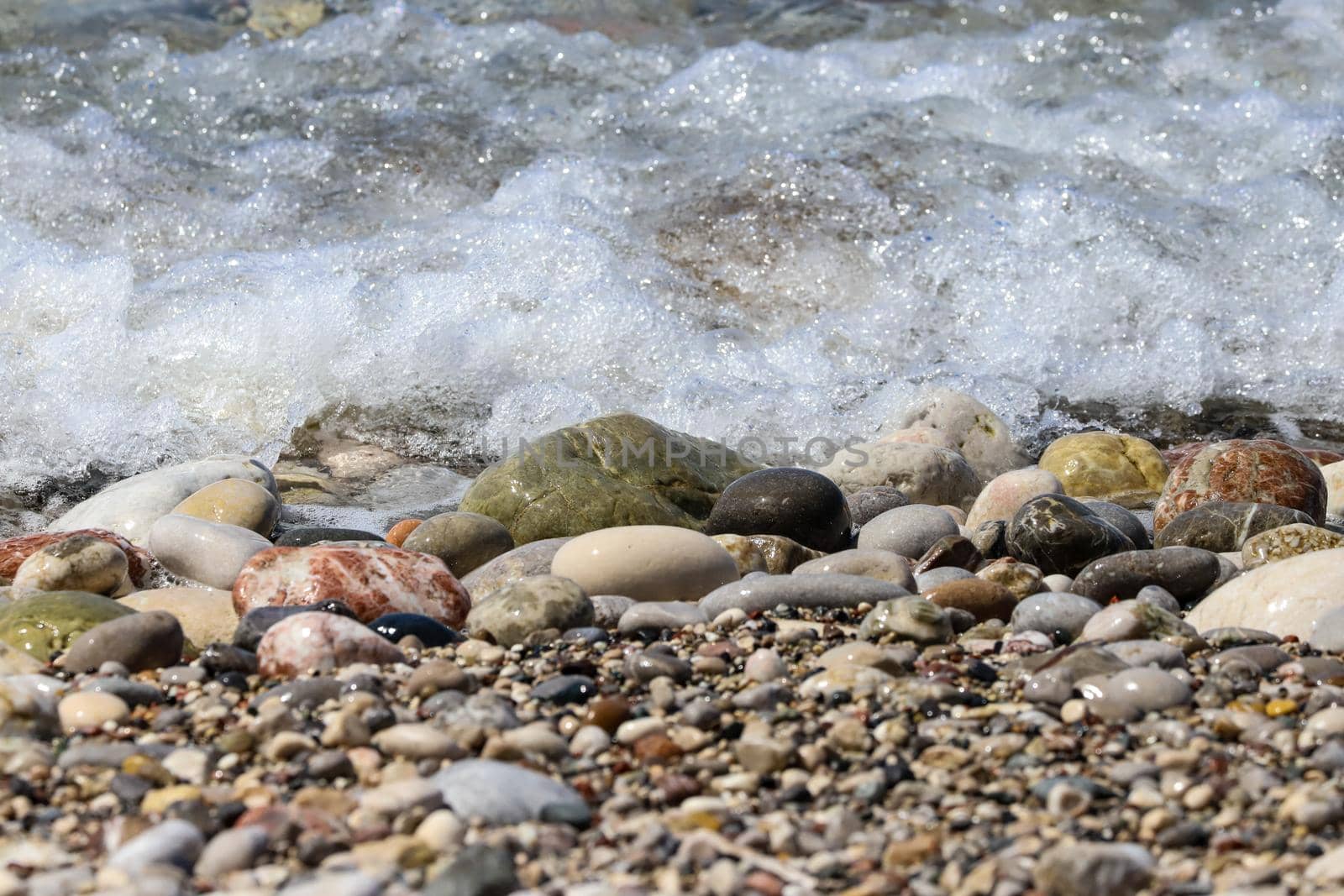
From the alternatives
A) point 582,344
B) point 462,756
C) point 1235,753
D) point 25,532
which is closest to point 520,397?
point 582,344

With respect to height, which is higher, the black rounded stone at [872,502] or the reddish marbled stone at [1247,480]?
the reddish marbled stone at [1247,480]

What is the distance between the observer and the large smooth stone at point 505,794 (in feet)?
5.70

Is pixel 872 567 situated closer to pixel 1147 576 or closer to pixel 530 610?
pixel 1147 576

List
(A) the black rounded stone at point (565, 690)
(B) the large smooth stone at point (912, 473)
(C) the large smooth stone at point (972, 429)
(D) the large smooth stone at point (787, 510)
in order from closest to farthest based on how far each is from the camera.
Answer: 1. (A) the black rounded stone at point (565, 690)
2. (D) the large smooth stone at point (787, 510)
3. (B) the large smooth stone at point (912, 473)
4. (C) the large smooth stone at point (972, 429)

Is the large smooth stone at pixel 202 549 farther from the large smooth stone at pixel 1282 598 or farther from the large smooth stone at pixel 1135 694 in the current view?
the large smooth stone at pixel 1282 598

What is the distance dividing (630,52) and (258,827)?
7679 millimetres

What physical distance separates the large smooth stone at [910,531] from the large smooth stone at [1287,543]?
0.74 meters

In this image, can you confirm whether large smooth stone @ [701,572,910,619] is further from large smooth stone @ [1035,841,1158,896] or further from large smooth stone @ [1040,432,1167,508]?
large smooth stone @ [1040,432,1167,508]

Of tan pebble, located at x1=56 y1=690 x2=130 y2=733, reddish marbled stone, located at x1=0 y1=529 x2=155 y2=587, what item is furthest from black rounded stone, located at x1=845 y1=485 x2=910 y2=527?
tan pebble, located at x1=56 y1=690 x2=130 y2=733

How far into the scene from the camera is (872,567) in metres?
3.01

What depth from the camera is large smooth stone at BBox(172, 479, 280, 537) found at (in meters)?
3.62

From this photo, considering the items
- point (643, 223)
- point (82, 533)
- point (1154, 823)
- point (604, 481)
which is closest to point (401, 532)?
point (604, 481)

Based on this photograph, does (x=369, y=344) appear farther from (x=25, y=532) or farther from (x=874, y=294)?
(x=874, y=294)

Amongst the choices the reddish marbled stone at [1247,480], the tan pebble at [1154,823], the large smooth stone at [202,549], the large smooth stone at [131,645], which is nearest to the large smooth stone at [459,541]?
the large smooth stone at [202,549]
